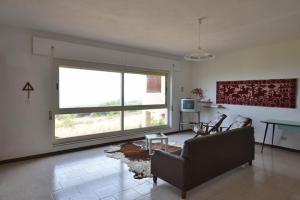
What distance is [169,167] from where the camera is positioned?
2.63 meters

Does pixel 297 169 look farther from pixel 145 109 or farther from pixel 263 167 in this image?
pixel 145 109

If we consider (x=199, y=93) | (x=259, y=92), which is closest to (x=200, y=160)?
(x=259, y=92)

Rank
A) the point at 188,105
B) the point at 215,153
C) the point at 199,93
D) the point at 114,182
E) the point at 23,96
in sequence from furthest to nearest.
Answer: the point at 199,93
the point at 188,105
the point at 23,96
the point at 114,182
the point at 215,153

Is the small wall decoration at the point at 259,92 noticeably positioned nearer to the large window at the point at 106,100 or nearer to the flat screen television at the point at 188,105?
the flat screen television at the point at 188,105

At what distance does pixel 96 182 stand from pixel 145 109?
10.3 ft

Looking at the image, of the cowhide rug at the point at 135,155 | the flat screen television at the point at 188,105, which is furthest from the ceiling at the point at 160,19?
the cowhide rug at the point at 135,155

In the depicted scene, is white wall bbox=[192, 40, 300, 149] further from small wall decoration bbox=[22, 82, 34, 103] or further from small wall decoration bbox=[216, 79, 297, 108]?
small wall decoration bbox=[22, 82, 34, 103]

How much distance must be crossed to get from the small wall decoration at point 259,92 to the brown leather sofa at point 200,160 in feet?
7.07

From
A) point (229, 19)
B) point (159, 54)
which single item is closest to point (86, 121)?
point (159, 54)

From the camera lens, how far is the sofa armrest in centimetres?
246

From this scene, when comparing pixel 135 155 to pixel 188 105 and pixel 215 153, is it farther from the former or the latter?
pixel 188 105

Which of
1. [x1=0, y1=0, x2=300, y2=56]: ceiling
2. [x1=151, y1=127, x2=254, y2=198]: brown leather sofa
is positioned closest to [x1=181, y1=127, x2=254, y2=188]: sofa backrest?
[x1=151, y1=127, x2=254, y2=198]: brown leather sofa

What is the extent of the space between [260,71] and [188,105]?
7.41 feet

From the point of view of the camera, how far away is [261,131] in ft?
16.6
